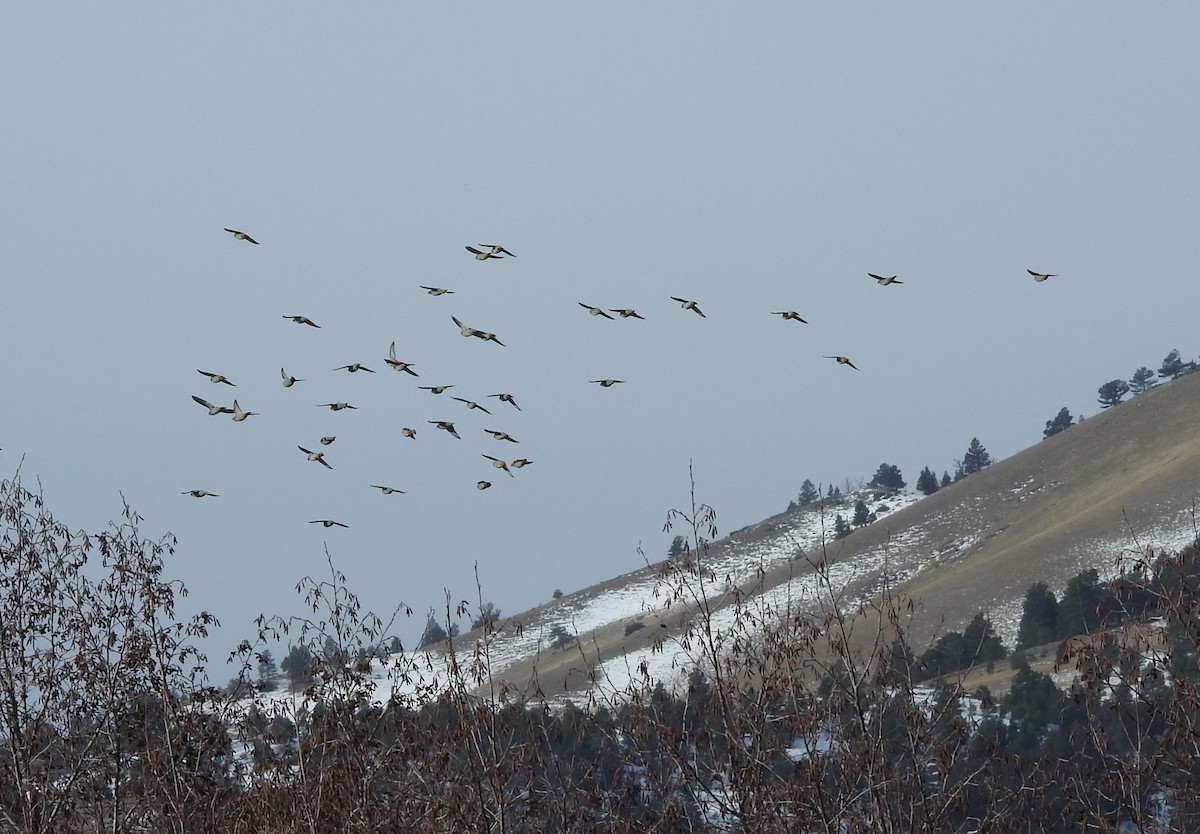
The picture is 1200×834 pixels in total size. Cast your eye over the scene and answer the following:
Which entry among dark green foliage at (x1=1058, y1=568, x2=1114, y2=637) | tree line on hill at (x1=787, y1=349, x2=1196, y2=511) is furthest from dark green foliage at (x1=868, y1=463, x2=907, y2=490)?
dark green foliage at (x1=1058, y1=568, x2=1114, y2=637)

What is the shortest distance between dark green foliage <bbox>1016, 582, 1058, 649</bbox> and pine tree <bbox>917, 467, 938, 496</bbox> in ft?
243

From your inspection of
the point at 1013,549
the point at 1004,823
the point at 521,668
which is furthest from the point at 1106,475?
the point at 1004,823

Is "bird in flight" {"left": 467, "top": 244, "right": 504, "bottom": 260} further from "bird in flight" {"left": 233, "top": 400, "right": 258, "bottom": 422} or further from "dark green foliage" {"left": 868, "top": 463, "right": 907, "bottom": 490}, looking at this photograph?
"dark green foliage" {"left": 868, "top": 463, "right": 907, "bottom": 490}

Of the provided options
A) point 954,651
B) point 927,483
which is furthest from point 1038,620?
point 927,483

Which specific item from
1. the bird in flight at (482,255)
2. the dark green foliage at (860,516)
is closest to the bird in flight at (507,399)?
the bird in flight at (482,255)

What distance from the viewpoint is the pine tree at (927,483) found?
142 meters

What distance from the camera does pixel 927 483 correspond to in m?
142

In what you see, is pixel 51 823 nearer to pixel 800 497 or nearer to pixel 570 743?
pixel 570 743

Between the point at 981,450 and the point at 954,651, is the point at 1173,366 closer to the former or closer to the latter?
the point at 981,450

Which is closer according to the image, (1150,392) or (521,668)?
(521,668)

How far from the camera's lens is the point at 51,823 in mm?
15242

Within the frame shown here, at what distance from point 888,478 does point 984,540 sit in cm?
4482

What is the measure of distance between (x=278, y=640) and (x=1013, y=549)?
263 ft

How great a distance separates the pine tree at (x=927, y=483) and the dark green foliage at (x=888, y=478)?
132 inches
